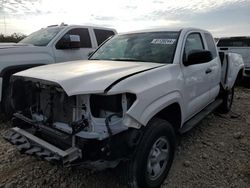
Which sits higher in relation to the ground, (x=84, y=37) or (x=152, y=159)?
(x=84, y=37)

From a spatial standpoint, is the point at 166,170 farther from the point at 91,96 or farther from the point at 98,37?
the point at 98,37

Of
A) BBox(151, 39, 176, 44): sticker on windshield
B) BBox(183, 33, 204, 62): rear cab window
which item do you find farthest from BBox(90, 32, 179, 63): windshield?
BBox(183, 33, 204, 62): rear cab window

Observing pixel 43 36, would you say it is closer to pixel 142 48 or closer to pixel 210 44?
pixel 142 48

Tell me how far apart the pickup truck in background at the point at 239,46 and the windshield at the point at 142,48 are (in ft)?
19.6

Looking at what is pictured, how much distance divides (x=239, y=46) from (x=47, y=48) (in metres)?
7.21

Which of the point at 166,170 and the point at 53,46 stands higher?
the point at 53,46

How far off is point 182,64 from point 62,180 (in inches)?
85.4

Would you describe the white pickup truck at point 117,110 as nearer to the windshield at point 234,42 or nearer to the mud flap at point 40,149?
the mud flap at point 40,149

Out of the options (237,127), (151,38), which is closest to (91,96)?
(151,38)

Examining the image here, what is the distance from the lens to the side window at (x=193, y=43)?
4.04 meters

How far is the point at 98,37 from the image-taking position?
24.5 feet

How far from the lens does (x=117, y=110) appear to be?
2.69 m

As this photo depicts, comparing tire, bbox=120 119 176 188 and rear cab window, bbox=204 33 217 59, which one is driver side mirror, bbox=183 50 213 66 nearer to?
tire, bbox=120 119 176 188

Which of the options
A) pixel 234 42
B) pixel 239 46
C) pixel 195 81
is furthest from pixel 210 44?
pixel 234 42
